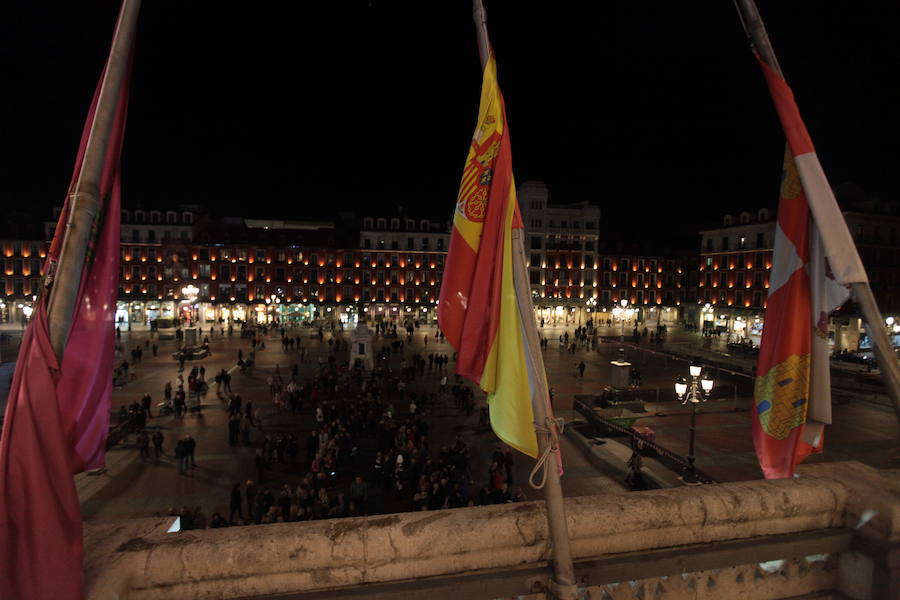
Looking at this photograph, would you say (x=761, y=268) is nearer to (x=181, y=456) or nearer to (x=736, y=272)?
(x=736, y=272)

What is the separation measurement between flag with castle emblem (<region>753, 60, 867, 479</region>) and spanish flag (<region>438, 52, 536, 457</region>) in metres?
2.21

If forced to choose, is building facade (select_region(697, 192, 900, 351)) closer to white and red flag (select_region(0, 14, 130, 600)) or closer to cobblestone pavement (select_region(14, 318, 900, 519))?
cobblestone pavement (select_region(14, 318, 900, 519))

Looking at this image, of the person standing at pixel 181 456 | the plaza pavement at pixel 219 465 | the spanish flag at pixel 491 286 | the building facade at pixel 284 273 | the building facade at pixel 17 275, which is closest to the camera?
the spanish flag at pixel 491 286

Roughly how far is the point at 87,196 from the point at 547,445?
2.86 metres

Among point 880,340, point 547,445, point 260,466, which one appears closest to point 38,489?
point 547,445

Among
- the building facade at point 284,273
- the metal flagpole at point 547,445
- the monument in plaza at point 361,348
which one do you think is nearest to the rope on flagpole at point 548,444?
the metal flagpole at point 547,445

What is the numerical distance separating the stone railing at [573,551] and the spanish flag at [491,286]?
68 centimetres

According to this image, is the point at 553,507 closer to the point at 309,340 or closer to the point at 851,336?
the point at 309,340

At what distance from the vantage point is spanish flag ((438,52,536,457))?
3.07m

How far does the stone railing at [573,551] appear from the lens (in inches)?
105

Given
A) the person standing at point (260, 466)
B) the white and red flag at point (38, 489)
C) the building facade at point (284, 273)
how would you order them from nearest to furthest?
the white and red flag at point (38, 489) → the person standing at point (260, 466) → the building facade at point (284, 273)

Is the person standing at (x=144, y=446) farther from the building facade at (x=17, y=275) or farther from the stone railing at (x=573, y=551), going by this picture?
the building facade at (x=17, y=275)

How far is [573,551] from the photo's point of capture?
2977 mm

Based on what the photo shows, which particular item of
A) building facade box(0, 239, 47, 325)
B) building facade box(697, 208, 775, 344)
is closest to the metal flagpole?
building facade box(697, 208, 775, 344)
